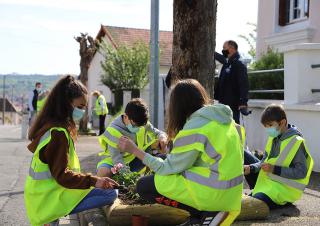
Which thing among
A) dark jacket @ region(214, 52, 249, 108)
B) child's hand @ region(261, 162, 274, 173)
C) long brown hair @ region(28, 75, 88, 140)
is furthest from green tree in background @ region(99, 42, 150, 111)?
long brown hair @ region(28, 75, 88, 140)

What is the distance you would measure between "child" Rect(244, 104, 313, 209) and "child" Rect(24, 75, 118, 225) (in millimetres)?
1917

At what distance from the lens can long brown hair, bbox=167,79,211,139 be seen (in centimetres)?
385

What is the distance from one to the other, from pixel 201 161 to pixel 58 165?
1076 millimetres

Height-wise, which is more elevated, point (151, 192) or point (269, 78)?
point (269, 78)

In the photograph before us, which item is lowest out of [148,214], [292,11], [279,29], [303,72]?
[148,214]

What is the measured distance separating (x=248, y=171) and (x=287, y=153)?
0.44 meters

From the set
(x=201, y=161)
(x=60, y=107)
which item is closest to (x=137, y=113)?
(x=60, y=107)

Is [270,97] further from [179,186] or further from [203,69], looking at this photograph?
[179,186]

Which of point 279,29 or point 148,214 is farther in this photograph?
point 279,29

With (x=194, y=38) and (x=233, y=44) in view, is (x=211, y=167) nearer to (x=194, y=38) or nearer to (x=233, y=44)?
(x=194, y=38)

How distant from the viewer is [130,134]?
6102mm

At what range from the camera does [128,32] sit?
43.4 metres

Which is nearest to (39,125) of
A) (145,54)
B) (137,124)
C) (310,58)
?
(137,124)

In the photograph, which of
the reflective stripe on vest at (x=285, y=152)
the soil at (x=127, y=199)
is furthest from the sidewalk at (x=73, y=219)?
the reflective stripe on vest at (x=285, y=152)
